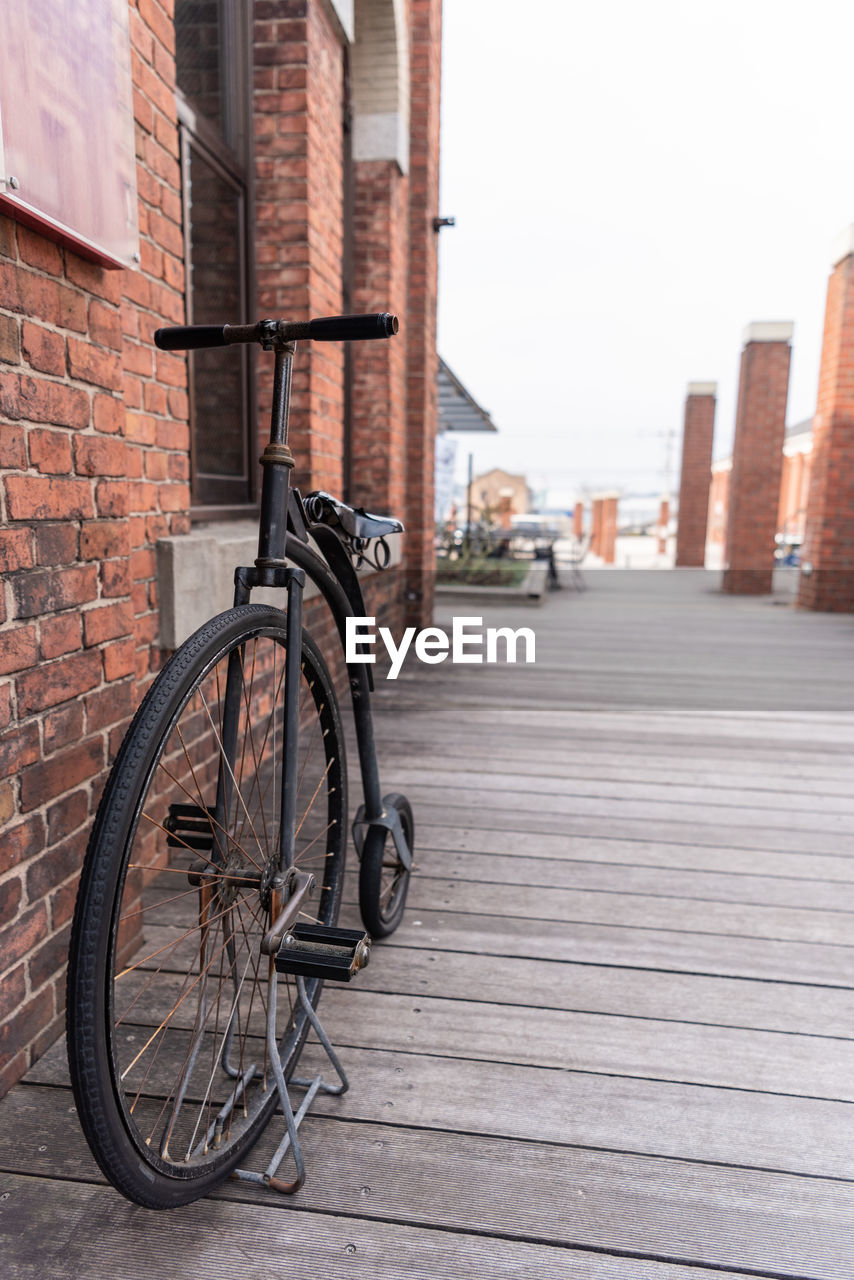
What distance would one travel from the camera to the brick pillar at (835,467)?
857 centimetres

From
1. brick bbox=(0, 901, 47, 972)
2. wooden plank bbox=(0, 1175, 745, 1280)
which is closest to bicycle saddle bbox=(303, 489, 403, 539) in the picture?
brick bbox=(0, 901, 47, 972)

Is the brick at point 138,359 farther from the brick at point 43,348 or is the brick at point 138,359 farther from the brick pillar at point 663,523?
the brick pillar at point 663,523

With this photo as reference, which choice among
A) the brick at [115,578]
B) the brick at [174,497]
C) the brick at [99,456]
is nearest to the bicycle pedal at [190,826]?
the brick at [115,578]

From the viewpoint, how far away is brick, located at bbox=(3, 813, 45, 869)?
4.35 ft

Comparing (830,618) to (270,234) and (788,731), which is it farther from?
(270,234)

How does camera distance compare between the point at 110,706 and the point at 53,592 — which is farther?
the point at 110,706

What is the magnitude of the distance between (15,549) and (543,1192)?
1272mm

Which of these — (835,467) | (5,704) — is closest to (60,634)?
(5,704)

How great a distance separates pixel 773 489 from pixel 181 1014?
36.1 ft

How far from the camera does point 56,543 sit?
1.43m

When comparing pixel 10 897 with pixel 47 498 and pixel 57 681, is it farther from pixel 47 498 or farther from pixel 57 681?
pixel 47 498

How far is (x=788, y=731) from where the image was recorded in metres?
3.95

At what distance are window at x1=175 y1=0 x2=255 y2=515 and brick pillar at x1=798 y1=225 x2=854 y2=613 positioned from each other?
24.4 feet

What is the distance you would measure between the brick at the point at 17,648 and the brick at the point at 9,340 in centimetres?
42
